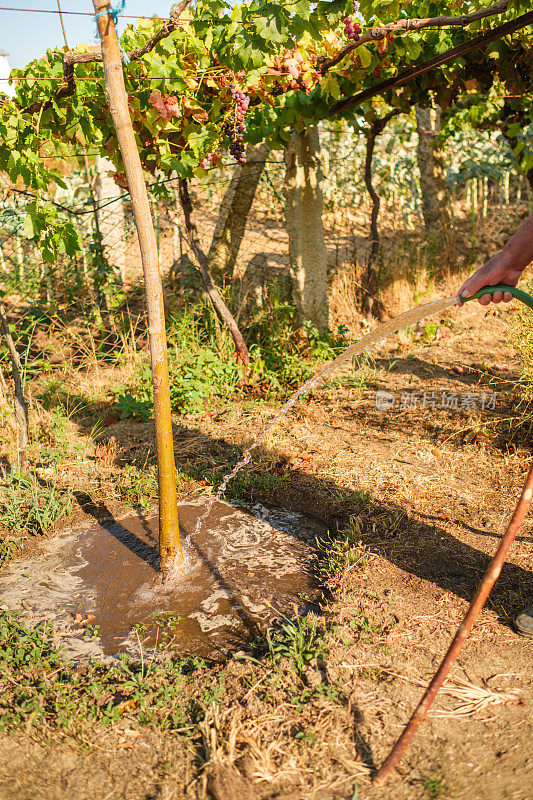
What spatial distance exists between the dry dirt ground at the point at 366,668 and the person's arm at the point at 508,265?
1249mm

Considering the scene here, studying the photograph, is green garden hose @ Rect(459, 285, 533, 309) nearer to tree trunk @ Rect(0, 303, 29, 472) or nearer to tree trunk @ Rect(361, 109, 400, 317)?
tree trunk @ Rect(0, 303, 29, 472)

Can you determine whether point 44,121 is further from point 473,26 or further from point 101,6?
point 473,26

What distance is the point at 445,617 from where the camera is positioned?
7.27ft

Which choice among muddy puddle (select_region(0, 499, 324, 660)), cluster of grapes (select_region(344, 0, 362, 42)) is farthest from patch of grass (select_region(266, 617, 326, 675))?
cluster of grapes (select_region(344, 0, 362, 42))

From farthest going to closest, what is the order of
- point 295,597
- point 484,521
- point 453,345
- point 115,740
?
point 453,345 → point 484,521 → point 295,597 → point 115,740

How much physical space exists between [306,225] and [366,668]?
4.12 metres

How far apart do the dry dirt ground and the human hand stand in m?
1.23

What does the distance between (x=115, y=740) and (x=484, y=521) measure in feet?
6.44

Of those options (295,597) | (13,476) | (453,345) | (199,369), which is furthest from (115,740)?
(453,345)

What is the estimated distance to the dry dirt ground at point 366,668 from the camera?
163cm

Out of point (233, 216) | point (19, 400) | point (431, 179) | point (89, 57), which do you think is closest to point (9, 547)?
point (19, 400)

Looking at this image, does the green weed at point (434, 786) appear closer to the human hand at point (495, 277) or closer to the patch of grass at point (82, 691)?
the patch of grass at point (82, 691)

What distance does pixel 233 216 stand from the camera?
5953 mm

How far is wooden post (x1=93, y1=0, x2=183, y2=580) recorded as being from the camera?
211cm
